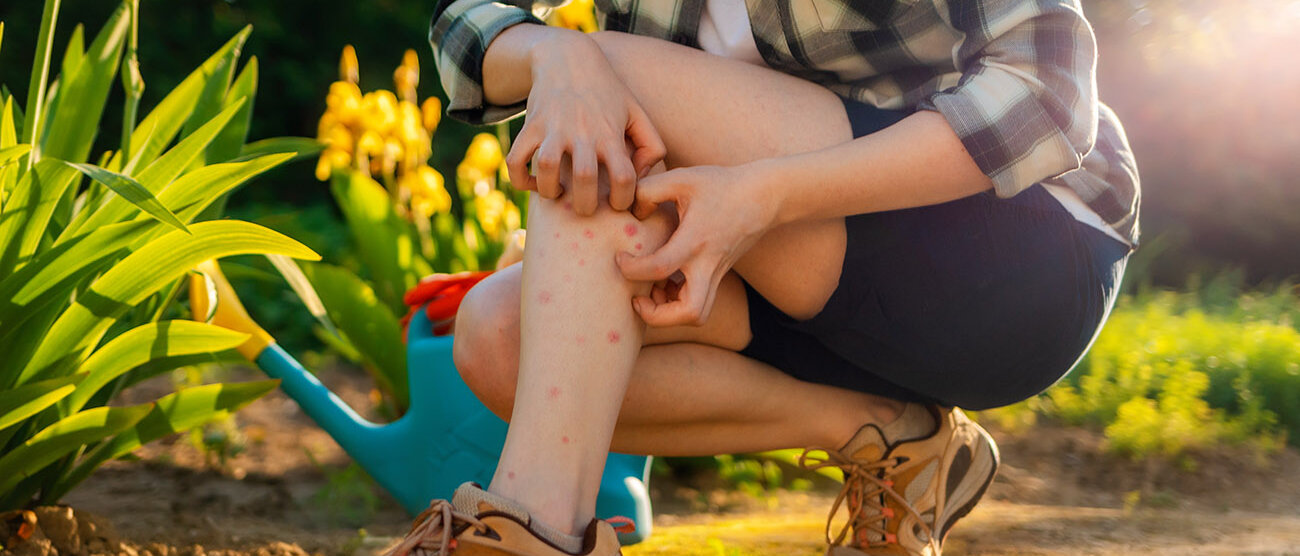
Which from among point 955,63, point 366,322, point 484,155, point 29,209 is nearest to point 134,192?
point 29,209

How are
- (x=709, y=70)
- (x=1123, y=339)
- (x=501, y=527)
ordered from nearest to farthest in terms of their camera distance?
(x=501, y=527)
(x=709, y=70)
(x=1123, y=339)

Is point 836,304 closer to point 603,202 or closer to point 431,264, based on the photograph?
point 603,202

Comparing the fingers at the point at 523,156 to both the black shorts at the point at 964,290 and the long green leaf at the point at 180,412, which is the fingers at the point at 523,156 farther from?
the long green leaf at the point at 180,412

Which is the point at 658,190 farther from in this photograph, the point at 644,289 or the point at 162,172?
the point at 162,172

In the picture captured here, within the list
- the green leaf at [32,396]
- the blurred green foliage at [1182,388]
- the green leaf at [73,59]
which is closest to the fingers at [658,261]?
A: the green leaf at [32,396]

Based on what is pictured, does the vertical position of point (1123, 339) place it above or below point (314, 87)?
below

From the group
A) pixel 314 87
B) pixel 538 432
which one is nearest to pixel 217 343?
pixel 538 432

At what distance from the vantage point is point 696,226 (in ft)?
3.14

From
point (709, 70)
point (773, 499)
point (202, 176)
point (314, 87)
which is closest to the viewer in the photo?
point (709, 70)

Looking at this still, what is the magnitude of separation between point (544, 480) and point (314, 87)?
4.57m

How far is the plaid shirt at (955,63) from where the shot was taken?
3.33 feet

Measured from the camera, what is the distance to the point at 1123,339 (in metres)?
3.17

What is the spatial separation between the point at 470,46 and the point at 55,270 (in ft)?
1.78

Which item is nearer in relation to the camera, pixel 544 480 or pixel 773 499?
pixel 544 480
